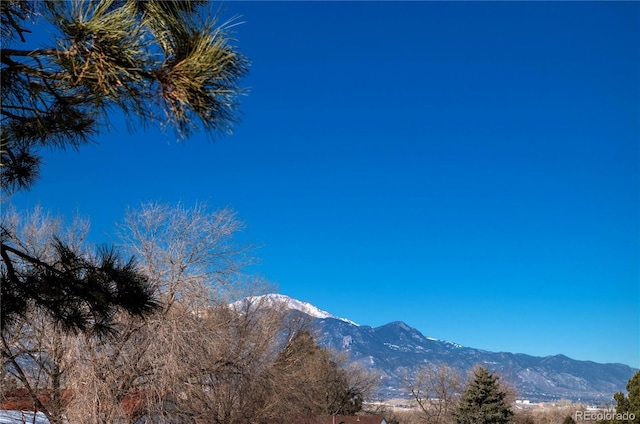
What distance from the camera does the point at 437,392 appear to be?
164ft

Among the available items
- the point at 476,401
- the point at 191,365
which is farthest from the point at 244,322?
the point at 476,401

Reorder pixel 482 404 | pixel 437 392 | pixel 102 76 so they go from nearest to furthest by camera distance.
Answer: pixel 102 76
pixel 482 404
pixel 437 392

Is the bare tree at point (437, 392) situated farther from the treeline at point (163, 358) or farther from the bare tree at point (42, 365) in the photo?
the bare tree at point (42, 365)

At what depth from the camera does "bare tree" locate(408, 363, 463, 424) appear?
4972 cm

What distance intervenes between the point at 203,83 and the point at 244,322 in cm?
1663

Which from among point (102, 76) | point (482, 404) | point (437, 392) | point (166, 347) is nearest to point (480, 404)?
point (482, 404)

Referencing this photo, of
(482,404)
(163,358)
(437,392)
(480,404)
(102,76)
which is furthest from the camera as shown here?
(437,392)

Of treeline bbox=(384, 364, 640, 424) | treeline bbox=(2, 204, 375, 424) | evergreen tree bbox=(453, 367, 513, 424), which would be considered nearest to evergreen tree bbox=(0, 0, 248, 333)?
treeline bbox=(2, 204, 375, 424)

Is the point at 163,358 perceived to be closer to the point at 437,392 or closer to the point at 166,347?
the point at 166,347

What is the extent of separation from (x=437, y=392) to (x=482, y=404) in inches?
539

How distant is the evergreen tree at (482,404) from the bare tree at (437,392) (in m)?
12.0

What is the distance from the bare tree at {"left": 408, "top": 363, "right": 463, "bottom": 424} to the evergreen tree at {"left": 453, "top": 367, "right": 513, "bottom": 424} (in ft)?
39.5

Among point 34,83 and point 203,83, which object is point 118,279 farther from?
point 203,83

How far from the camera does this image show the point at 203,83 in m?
3.12
